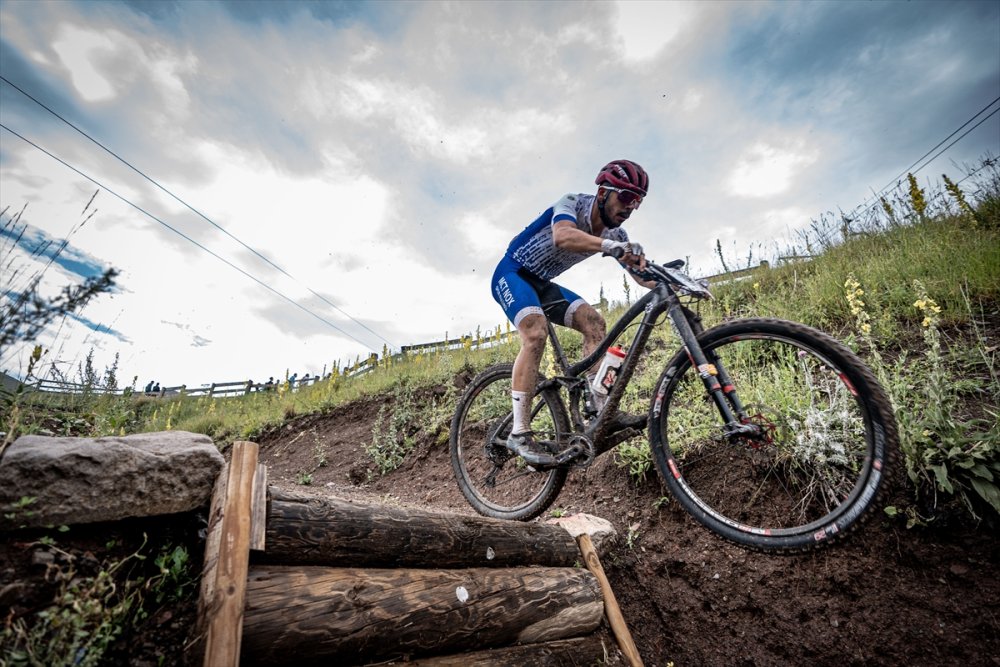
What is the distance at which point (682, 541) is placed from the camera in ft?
11.3

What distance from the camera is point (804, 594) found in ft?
9.65

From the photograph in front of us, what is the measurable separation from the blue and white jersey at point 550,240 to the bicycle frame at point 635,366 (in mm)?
553

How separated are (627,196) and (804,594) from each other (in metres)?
3.00

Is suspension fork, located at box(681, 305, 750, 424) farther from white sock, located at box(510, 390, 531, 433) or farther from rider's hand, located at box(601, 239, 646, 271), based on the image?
white sock, located at box(510, 390, 531, 433)

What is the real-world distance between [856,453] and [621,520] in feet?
5.75

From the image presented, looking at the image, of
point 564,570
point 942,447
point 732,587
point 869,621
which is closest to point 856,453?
point 942,447

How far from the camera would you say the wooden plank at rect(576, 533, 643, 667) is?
2.98 metres

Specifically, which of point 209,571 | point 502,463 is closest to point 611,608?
point 502,463

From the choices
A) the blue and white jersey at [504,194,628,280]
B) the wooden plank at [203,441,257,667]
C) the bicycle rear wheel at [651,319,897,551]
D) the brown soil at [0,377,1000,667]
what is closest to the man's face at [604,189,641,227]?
the blue and white jersey at [504,194,628,280]

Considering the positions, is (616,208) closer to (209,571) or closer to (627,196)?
(627,196)

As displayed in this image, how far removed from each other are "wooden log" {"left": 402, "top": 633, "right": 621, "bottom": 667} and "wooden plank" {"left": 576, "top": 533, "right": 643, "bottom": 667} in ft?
0.25

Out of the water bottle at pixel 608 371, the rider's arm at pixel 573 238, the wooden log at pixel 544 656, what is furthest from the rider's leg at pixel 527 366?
the wooden log at pixel 544 656

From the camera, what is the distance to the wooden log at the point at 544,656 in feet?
7.34

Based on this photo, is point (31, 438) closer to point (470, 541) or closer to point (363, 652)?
point (363, 652)
